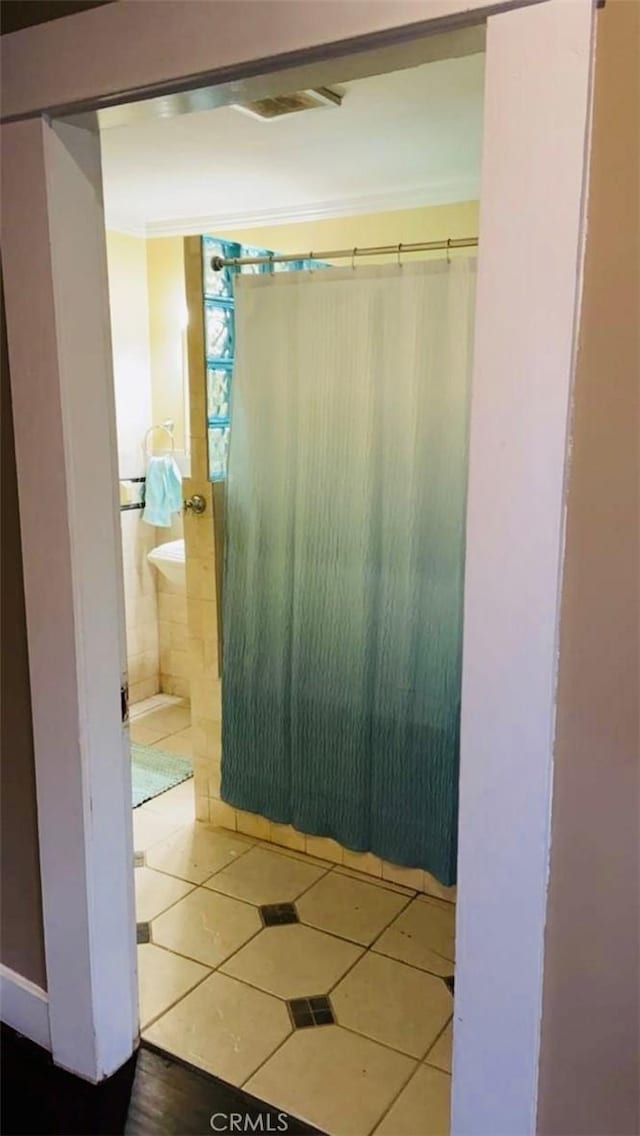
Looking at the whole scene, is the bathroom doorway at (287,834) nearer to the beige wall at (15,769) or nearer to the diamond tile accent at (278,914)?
the diamond tile accent at (278,914)

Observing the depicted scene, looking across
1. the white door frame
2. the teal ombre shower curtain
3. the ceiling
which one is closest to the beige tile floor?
the teal ombre shower curtain

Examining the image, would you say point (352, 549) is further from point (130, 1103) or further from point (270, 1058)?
point (130, 1103)

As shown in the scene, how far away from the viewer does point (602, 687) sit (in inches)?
43.3

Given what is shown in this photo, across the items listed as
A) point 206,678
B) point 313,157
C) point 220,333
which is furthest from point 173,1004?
point 313,157

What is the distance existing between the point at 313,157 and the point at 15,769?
189cm

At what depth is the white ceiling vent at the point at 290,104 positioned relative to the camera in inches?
76.8

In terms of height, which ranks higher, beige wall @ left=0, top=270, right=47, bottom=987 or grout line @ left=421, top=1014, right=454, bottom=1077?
beige wall @ left=0, top=270, right=47, bottom=987

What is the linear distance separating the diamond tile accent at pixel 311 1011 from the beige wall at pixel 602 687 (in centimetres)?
85

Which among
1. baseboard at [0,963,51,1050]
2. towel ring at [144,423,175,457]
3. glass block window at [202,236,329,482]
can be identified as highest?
glass block window at [202,236,329,482]

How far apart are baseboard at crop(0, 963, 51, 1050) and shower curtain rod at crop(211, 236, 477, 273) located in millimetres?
1974

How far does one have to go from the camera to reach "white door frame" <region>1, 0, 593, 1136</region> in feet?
3.39

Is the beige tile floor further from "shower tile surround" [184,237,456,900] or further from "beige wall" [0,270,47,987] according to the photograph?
"beige wall" [0,270,47,987]

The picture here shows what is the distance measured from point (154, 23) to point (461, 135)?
130 centimetres

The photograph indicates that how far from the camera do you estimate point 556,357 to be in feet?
3.43
